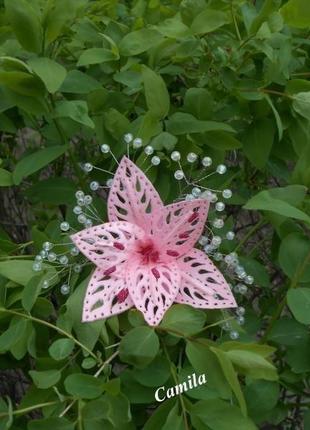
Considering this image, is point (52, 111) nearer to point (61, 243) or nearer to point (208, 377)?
point (61, 243)

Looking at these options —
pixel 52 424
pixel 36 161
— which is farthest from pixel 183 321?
pixel 36 161

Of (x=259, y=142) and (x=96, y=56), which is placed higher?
(x=96, y=56)

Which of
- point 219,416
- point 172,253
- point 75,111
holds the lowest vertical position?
point 219,416

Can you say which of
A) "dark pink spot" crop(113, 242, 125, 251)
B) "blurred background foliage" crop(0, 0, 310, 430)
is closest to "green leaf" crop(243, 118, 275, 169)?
"blurred background foliage" crop(0, 0, 310, 430)

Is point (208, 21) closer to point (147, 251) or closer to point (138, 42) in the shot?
point (138, 42)

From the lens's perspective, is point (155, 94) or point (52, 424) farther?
point (155, 94)

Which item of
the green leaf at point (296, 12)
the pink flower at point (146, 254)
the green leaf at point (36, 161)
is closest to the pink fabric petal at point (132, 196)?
the pink flower at point (146, 254)
